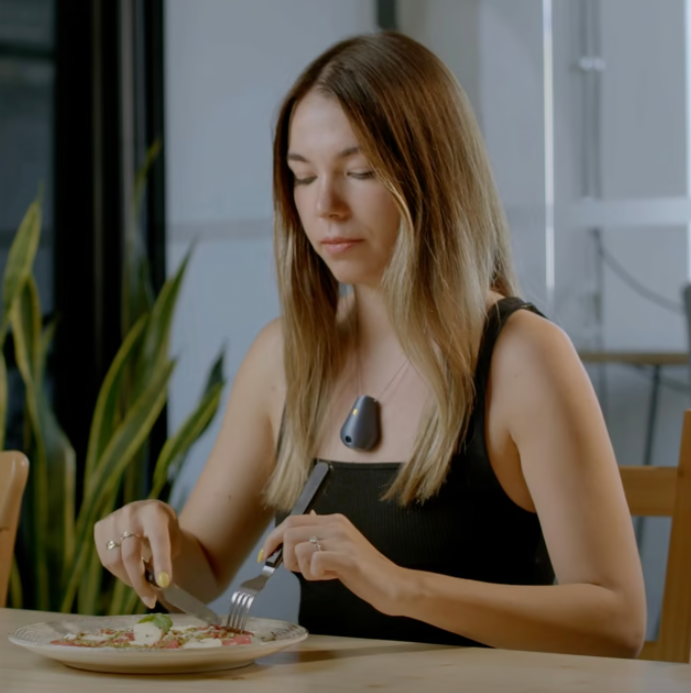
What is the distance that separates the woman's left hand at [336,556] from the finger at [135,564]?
0.55 feet

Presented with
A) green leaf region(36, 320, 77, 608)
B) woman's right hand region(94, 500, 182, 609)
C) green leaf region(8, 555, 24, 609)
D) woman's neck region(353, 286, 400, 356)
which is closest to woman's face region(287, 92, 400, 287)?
woman's neck region(353, 286, 400, 356)

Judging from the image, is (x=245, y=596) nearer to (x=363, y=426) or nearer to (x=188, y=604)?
(x=188, y=604)

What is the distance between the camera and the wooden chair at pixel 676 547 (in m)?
1.45

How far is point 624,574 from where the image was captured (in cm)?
136

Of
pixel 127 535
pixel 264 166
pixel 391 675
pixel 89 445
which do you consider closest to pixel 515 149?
pixel 264 166

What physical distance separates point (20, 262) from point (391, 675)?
6.69 ft

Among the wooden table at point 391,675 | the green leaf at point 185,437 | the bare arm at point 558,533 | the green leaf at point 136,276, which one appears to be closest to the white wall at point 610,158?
the green leaf at point 185,437

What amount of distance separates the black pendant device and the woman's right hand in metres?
0.30

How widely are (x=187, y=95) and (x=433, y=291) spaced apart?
1.89 meters

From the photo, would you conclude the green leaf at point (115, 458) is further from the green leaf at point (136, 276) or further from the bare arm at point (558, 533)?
the bare arm at point (558, 533)

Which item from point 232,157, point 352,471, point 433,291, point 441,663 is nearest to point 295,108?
point 433,291

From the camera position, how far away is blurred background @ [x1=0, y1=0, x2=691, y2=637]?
255cm

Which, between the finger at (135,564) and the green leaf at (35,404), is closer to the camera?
the finger at (135,564)

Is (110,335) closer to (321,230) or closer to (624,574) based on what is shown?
(321,230)
